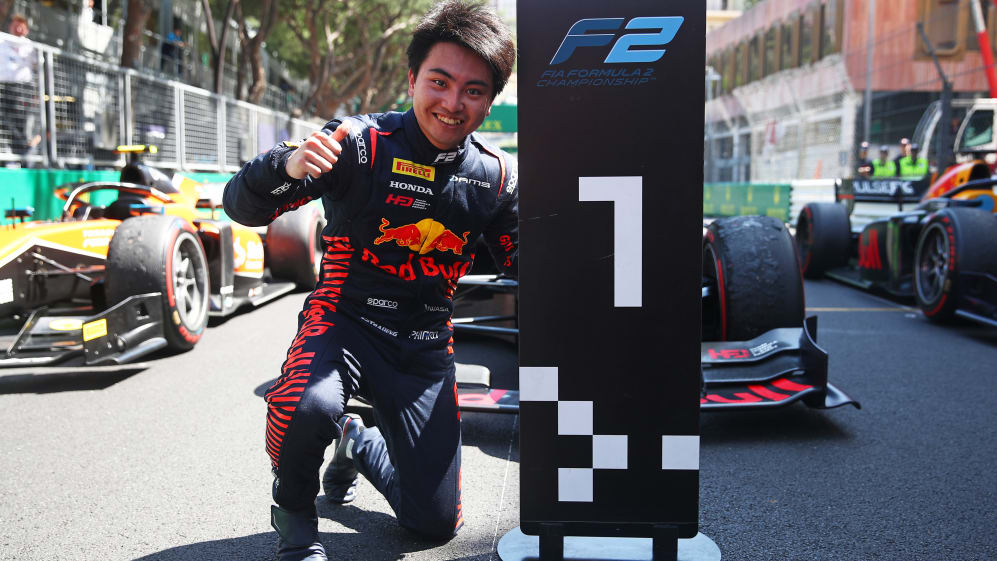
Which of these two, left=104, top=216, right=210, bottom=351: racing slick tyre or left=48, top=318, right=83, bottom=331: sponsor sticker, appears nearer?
left=48, top=318, right=83, bottom=331: sponsor sticker

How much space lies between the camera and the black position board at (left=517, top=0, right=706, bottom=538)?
2014 mm

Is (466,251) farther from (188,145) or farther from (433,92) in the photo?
(188,145)

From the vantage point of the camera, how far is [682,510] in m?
2.13

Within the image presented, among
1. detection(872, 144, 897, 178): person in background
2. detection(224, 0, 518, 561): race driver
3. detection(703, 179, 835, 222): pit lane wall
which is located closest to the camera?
detection(224, 0, 518, 561): race driver

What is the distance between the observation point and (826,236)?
8.97 meters

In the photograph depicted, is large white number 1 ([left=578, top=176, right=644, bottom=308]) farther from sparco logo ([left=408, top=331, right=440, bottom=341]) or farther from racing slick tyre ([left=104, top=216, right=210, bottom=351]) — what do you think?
racing slick tyre ([left=104, top=216, right=210, bottom=351])

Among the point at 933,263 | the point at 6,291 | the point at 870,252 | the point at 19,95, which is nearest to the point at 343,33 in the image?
the point at 19,95

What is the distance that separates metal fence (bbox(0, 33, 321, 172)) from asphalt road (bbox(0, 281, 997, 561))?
3627 millimetres

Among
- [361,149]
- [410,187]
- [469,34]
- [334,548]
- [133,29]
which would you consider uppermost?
[133,29]

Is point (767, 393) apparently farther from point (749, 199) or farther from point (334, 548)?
point (749, 199)

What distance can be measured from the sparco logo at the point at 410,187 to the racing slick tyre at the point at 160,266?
2761mm

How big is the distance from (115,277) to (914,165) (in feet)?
41.9

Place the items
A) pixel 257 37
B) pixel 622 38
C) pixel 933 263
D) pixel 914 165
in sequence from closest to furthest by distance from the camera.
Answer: pixel 622 38, pixel 933 263, pixel 914 165, pixel 257 37

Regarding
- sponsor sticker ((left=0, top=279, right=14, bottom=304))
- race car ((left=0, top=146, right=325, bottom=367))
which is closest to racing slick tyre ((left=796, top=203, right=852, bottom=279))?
race car ((left=0, top=146, right=325, bottom=367))
